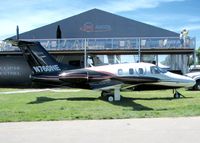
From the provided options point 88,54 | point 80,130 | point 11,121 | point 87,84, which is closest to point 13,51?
point 88,54

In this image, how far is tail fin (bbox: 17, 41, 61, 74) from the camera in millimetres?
22953

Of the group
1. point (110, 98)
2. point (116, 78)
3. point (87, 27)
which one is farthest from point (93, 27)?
point (110, 98)

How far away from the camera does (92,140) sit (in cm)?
930

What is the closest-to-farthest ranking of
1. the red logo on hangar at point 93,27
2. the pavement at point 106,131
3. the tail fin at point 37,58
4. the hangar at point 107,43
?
1. the pavement at point 106,131
2. the tail fin at point 37,58
3. the hangar at point 107,43
4. the red logo on hangar at point 93,27

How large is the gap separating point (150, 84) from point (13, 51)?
18.1 meters

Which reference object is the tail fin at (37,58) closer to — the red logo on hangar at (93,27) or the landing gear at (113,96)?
the landing gear at (113,96)

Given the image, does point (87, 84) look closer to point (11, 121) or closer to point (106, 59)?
point (11, 121)

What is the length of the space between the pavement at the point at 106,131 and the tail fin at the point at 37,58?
11045 millimetres

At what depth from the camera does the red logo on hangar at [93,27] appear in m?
44.4

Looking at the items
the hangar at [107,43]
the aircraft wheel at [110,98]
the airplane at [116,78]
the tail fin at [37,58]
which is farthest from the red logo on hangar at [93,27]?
the aircraft wheel at [110,98]

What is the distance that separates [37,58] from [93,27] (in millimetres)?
21700

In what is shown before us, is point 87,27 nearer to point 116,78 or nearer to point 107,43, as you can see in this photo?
point 107,43

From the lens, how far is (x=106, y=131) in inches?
409

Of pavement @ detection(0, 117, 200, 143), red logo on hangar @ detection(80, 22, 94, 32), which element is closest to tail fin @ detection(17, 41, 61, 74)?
pavement @ detection(0, 117, 200, 143)
